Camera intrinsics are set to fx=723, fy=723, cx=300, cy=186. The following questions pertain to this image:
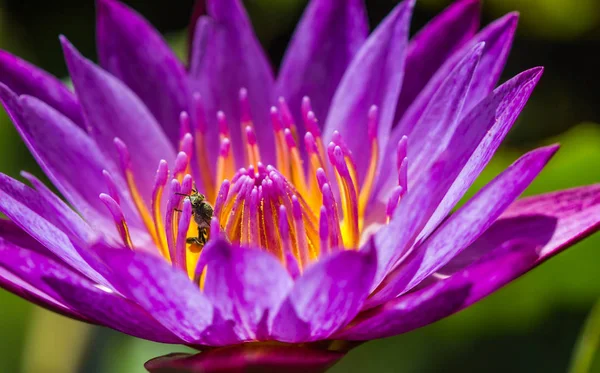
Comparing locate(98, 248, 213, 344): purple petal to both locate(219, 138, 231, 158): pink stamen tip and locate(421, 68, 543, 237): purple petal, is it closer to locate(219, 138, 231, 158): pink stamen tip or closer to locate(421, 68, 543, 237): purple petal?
locate(421, 68, 543, 237): purple petal

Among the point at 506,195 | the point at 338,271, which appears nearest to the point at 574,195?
the point at 506,195

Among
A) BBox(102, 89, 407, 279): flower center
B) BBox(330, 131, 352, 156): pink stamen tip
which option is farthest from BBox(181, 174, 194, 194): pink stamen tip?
BBox(330, 131, 352, 156): pink stamen tip

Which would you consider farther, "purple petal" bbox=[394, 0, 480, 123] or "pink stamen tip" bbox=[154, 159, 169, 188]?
"purple petal" bbox=[394, 0, 480, 123]

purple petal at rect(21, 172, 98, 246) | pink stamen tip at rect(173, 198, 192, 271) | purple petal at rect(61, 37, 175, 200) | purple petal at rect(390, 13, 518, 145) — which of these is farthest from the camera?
purple petal at rect(61, 37, 175, 200)

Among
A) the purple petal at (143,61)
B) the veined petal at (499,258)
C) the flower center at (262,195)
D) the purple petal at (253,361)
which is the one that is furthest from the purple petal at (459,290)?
the purple petal at (143,61)

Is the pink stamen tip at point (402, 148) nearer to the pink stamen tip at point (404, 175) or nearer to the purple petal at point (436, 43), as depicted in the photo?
the pink stamen tip at point (404, 175)

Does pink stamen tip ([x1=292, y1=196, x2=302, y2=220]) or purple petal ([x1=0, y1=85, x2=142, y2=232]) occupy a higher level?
purple petal ([x1=0, y1=85, x2=142, y2=232])
